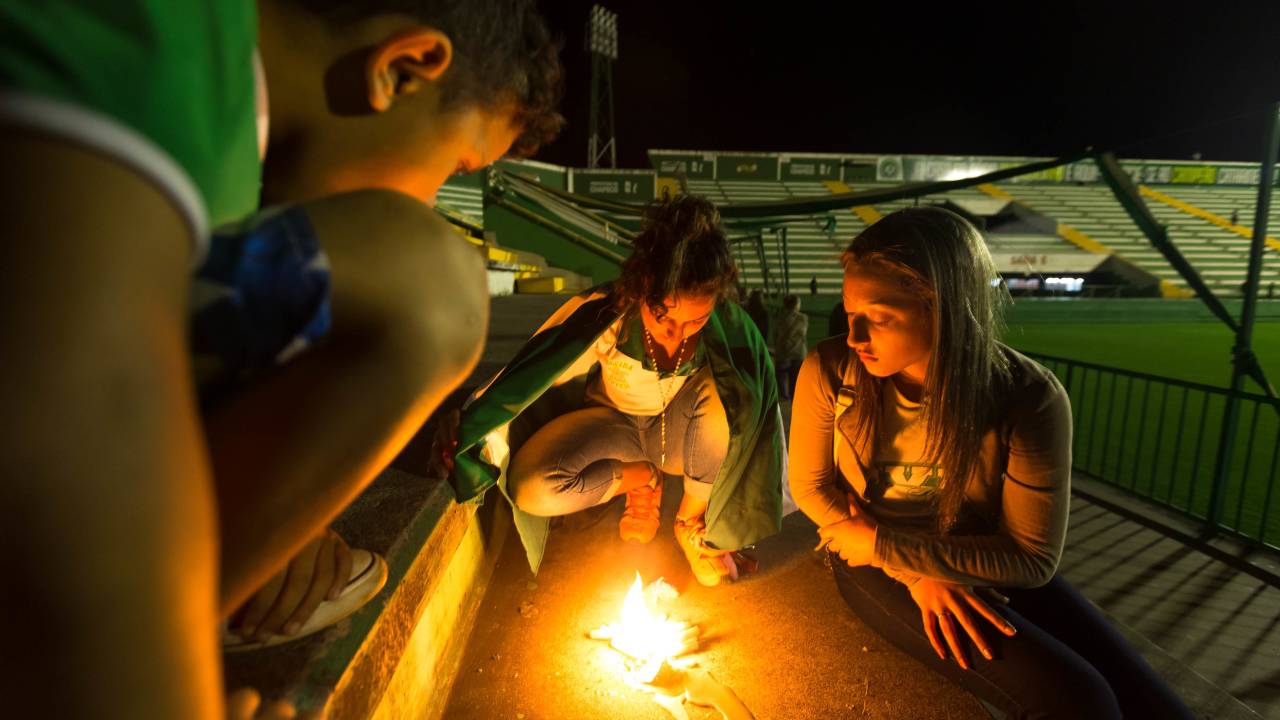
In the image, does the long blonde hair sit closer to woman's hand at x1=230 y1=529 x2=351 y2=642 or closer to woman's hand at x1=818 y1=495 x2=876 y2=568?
woman's hand at x1=818 y1=495 x2=876 y2=568

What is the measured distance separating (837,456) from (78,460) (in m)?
2.19

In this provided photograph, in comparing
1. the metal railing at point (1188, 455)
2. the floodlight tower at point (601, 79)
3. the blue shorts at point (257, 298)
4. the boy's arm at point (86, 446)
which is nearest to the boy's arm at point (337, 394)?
the blue shorts at point (257, 298)

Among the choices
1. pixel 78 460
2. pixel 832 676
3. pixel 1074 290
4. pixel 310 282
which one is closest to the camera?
pixel 78 460

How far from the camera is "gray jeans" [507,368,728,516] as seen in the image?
2.64 m

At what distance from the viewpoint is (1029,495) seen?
1773 millimetres

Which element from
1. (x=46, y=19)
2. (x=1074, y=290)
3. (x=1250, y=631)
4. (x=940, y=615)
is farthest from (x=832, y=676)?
(x=1074, y=290)

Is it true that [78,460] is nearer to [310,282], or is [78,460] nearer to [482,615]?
[310,282]

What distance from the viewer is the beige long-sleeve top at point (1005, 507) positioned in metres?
1.75

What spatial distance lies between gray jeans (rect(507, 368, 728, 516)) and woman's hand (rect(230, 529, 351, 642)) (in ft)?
4.64

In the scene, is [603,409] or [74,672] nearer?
[74,672]

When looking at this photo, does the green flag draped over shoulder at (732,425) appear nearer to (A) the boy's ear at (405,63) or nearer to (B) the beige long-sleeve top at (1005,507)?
(B) the beige long-sleeve top at (1005,507)

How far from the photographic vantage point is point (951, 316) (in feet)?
5.62

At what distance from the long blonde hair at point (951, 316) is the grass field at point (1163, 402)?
288mm

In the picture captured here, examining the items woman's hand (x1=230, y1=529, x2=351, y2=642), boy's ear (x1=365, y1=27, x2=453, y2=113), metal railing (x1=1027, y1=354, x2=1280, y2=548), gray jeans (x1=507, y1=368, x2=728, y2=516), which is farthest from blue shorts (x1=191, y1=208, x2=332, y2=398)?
metal railing (x1=1027, y1=354, x2=1280, y2=548)
